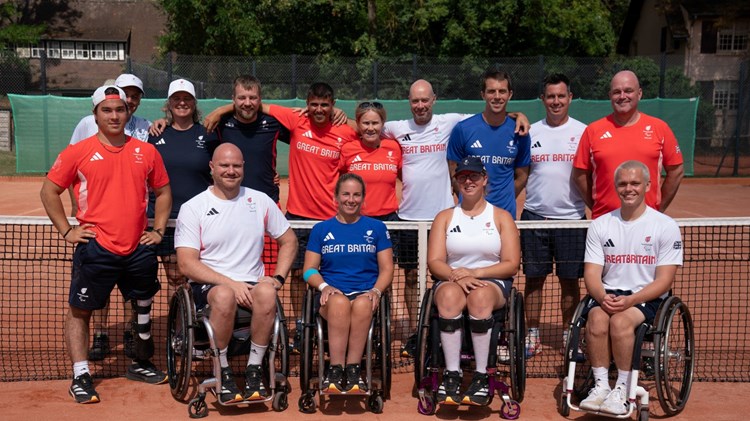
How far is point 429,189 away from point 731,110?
17.1 meters

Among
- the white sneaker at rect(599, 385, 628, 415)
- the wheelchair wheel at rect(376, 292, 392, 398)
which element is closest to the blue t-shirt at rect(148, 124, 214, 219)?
the wheelchair wheel at rect(376, 292, 392, 398)

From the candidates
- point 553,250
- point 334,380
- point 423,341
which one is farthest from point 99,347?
point 553,250

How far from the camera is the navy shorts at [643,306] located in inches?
178

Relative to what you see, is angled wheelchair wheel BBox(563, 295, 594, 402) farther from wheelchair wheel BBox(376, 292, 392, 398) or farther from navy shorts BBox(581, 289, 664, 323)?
wheelchair wheel BBox(376, 292, 392, 398)

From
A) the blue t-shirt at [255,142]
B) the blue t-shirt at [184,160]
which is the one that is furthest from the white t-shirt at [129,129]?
the blue t-shirt at [255,142]

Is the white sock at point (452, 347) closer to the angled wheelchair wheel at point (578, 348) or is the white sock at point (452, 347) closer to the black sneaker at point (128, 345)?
the angled wheelchair wheel at point (578, 348)

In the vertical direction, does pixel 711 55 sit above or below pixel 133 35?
below

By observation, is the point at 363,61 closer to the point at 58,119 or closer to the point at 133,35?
the point at 58,119

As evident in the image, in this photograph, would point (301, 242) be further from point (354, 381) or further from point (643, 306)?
point (643, 306)

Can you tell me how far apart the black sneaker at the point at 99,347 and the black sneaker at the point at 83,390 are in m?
0.83

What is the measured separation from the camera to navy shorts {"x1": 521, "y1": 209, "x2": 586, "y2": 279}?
5.55 meters

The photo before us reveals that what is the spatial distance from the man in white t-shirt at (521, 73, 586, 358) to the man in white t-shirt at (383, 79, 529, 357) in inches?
12.8

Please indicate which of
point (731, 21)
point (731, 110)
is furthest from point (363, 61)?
point (731, 21)

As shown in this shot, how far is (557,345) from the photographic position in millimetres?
6105
